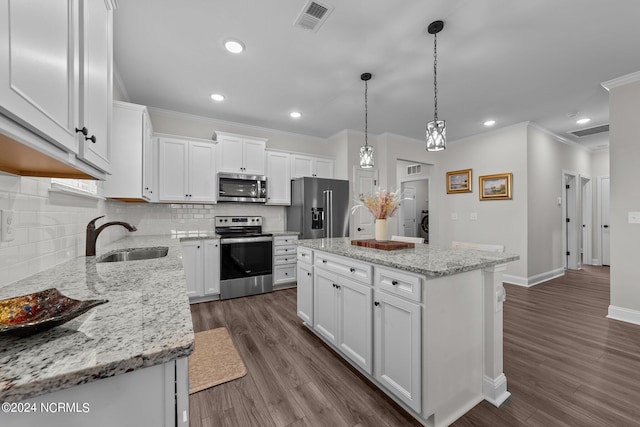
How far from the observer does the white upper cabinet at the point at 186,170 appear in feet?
11.5

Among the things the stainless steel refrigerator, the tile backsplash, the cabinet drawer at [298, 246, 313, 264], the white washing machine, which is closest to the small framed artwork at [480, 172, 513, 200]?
the white washing machine

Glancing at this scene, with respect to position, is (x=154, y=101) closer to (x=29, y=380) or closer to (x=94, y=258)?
(x=94, y=258)

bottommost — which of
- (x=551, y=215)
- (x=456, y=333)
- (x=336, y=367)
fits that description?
(x=336, y=367)

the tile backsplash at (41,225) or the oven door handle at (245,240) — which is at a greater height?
the tile backsplash at (41,225)

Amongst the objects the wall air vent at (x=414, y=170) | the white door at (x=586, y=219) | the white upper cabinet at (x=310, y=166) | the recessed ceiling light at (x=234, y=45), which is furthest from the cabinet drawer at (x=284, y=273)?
the white door at (x=586, y=219)

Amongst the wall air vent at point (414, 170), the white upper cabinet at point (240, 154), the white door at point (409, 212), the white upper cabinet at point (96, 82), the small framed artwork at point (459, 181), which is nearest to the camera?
the white upper cabinet at point (96, 82)

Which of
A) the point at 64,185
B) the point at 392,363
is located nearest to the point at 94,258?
the point at 64,185

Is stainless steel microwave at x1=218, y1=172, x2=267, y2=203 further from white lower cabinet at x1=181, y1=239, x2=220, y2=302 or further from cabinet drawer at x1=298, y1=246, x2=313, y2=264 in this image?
cabinet drawer at x1=298, y1=246, x2=313, y2=264

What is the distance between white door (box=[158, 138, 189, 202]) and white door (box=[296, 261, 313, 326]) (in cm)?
213

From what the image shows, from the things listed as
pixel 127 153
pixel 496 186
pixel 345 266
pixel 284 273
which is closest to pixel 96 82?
pixel 127 153

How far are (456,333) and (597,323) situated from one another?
105 inches

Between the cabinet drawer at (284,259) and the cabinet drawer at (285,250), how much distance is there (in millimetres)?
33

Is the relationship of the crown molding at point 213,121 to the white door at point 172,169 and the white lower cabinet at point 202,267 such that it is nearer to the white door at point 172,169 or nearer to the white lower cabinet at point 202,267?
the white door at point 172,169

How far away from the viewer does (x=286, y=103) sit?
3.57 metres
